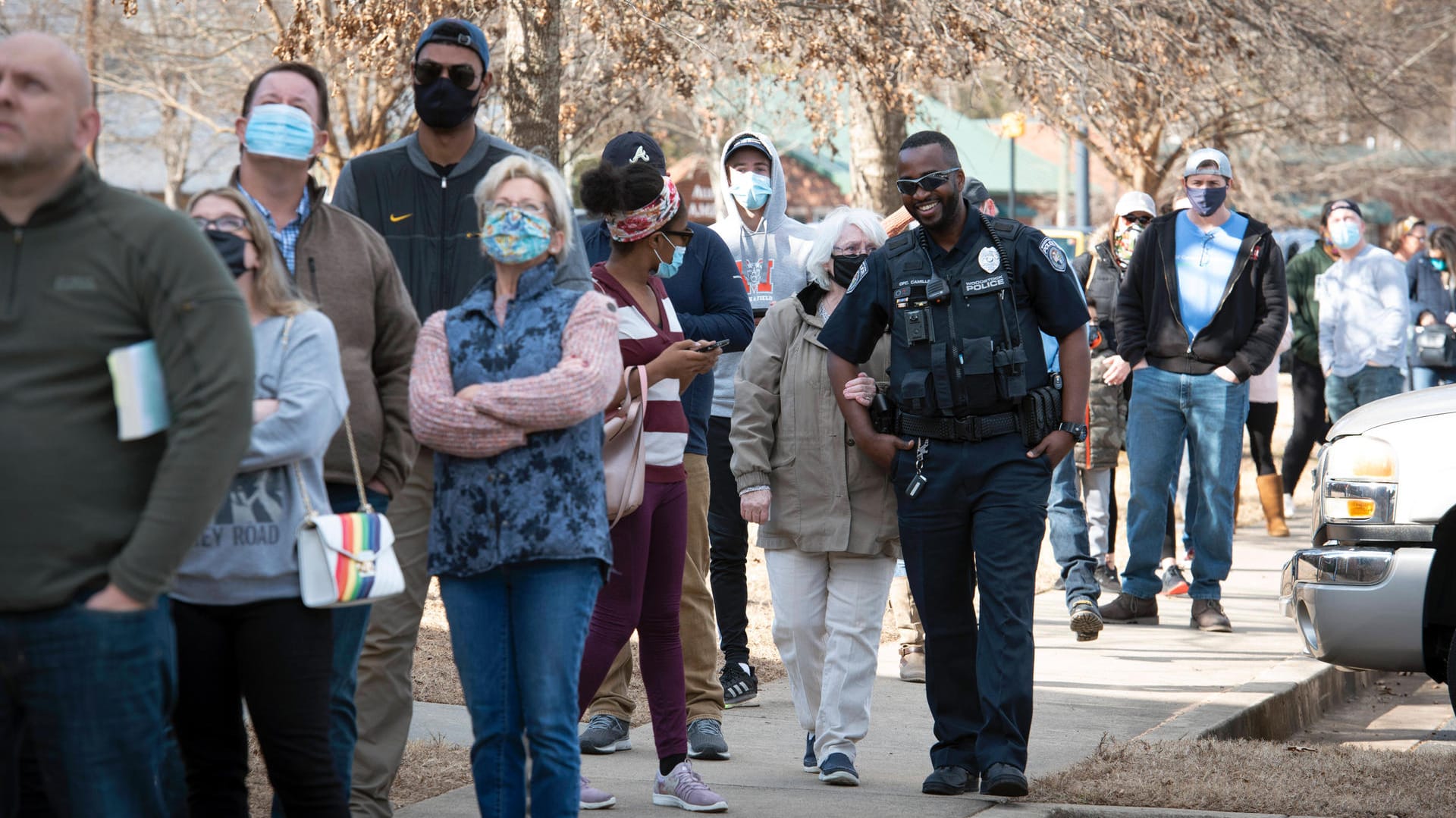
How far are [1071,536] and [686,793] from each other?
A: 4.16 metres

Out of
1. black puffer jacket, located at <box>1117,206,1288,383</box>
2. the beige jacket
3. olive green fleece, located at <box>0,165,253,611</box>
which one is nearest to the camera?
olive green fleece, located at <box>0,165,253,611</box>

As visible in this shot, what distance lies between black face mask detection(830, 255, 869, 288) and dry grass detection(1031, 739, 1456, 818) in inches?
71.4

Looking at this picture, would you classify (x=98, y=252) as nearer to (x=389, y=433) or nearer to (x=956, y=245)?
(x=389, y=433)

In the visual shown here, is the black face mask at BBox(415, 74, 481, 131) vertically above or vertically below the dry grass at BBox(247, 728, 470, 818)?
above

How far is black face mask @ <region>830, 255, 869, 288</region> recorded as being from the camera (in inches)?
237

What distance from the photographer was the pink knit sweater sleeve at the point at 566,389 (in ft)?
13.1

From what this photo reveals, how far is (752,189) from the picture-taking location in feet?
23.6

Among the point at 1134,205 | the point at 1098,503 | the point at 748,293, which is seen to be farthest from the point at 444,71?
the point at 1098,503

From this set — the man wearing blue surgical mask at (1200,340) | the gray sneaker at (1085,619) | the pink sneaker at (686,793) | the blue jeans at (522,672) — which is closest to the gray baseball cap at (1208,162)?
the man wearing blue surgical mask at (1200,340)

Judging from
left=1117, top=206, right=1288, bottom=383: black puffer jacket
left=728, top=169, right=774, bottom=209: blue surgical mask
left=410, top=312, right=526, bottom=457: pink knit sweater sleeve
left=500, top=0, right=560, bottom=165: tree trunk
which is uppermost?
left=500, top=0, right=560, bottom=165: tree trunk

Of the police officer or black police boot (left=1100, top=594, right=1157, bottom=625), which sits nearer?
the police officer

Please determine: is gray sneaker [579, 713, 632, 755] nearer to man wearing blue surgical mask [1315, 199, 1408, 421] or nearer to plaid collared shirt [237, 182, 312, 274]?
plaid collared shirt [237, 182, 312, 274]

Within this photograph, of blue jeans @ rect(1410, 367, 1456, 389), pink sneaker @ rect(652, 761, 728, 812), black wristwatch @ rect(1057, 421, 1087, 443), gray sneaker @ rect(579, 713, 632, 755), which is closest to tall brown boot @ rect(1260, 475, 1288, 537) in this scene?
blue jeans @ rect(1410, 367, 1456, 389)

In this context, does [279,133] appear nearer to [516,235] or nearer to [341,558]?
[516,235]
